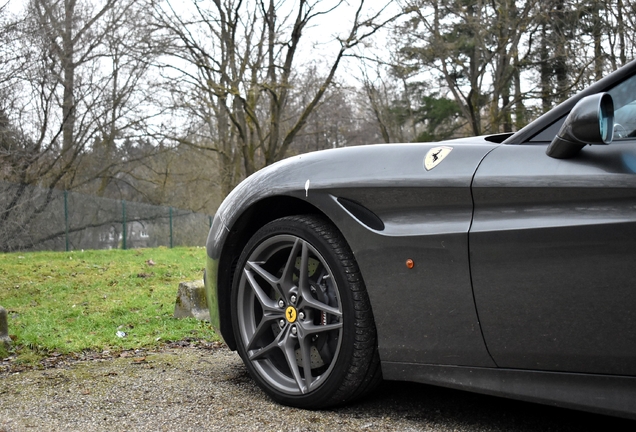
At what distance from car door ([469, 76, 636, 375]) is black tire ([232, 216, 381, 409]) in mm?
549

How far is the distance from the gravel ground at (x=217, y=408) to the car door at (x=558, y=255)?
52 cm

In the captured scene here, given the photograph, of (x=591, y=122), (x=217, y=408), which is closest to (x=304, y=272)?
(x=217, y=408)

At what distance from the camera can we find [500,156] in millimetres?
2342

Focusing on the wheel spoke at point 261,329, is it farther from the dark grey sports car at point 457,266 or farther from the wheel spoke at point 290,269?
the wheel spoke at point 290,269

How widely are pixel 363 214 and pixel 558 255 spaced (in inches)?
31.5

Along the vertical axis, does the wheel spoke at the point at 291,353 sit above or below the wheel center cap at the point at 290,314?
below

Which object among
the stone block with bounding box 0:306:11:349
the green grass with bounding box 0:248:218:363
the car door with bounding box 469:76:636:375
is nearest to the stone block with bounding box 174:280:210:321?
the green grass with bounding box 0:248:218:363

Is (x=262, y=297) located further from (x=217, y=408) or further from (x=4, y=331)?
(x=4, y=331)

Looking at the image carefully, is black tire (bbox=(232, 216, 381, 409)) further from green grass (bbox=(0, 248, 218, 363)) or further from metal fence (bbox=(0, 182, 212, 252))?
metal fence (bbox=(0, 182, 212, 252))

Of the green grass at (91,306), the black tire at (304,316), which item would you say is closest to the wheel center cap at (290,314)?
the black tire at (304,316)

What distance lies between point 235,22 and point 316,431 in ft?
68.7

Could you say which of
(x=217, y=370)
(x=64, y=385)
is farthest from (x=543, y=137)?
(x=64, y=385)

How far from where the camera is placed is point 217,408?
9.34ft

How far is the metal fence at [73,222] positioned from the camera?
1556cm
